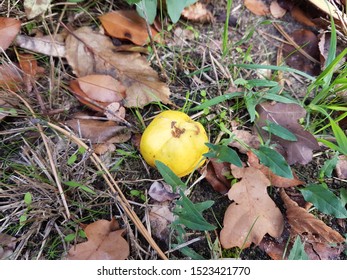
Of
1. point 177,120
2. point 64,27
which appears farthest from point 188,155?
point 64,27

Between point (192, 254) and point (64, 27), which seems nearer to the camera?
point (192, 254)

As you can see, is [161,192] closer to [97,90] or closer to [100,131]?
[100,131]

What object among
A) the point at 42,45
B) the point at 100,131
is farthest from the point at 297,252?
the point at 42,45


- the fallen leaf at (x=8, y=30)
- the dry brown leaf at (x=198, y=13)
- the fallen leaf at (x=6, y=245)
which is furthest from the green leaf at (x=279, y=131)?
the fallen leaf at (x=8, y=30)

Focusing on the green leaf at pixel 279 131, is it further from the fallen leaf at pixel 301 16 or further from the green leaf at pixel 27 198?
the green leaf at pixel 27 198

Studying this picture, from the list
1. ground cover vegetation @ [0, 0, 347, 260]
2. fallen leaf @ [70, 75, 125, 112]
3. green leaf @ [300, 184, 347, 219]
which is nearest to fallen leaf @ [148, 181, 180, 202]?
ground cover vegetation @ [0, 0, 347, 260]

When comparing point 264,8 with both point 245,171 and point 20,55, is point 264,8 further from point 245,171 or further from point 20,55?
point 20,55
